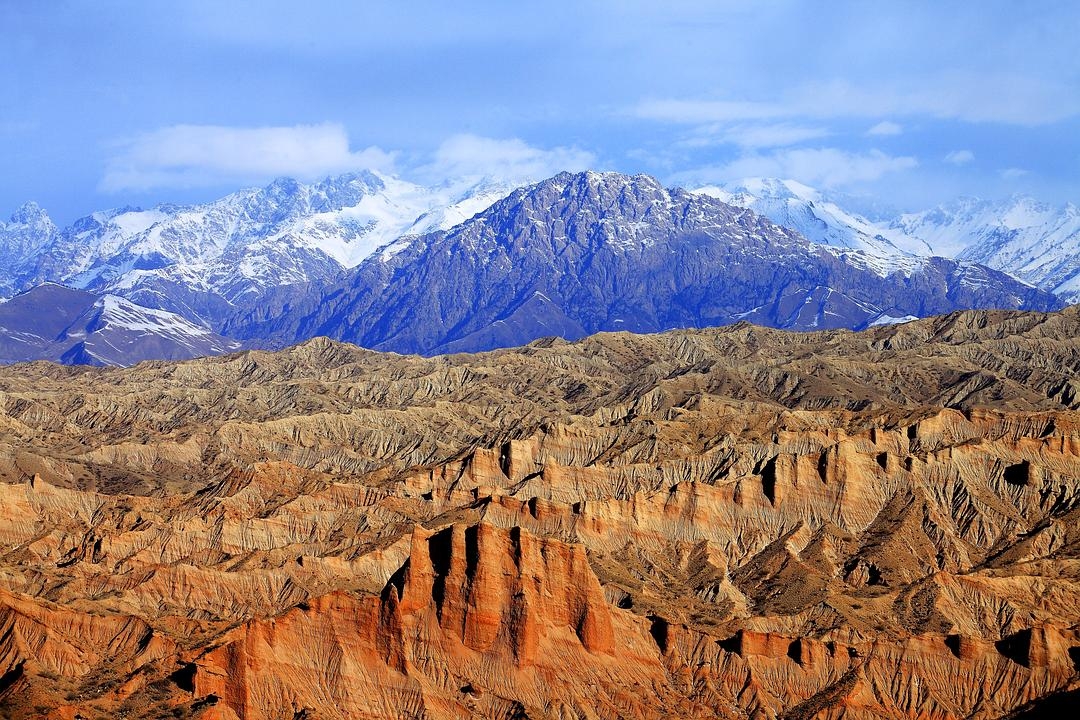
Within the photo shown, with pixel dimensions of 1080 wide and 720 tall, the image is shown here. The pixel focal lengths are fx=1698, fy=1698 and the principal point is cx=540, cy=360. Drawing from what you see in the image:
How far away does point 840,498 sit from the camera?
179875mm

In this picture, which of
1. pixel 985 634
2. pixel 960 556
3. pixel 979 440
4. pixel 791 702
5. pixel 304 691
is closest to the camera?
pixel 304 691

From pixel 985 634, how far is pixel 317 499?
7813 cm

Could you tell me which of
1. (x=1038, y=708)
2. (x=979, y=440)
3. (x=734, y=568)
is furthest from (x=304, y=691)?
(x=979, y=440)

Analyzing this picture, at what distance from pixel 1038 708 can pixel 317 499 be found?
324 feet

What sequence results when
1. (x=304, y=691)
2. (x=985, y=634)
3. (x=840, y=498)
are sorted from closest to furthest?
(x=304, y=691), (x=985, y=634), (x=840, y=498)

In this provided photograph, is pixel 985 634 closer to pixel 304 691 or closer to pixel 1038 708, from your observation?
pixel 1038 708

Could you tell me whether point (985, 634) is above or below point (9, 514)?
below

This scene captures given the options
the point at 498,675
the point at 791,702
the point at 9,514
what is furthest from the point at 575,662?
the point at 9,514

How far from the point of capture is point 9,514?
600ft

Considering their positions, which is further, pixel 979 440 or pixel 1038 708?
pixel 979 440

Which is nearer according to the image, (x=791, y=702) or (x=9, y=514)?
(x=791, y=702)

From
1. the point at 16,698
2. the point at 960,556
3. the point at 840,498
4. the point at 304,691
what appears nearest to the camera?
the point at 16,698

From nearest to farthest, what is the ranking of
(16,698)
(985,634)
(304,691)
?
(16,698) → (304,691) → (985,634)

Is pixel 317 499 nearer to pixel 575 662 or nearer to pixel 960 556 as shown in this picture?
pixel 960 556
